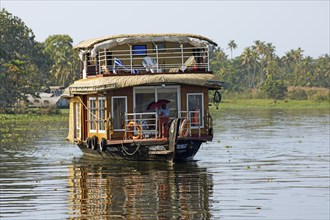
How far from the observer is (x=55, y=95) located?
231 ft

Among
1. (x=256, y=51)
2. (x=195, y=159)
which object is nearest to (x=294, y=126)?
(x=195, y=159)

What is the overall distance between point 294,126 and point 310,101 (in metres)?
41.2

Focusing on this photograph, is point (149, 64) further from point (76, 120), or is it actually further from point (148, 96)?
point (76, 120)

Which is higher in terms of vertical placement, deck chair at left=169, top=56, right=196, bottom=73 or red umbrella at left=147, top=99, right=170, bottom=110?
deck chair at left=169, top=56, right=196, bottom=73

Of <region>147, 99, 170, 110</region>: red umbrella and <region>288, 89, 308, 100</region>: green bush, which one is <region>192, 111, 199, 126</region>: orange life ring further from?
<region>288, 89, 308, 100</region>: green bush

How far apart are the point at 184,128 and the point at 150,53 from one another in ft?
10.7

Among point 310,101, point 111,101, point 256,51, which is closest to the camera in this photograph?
point 111,101

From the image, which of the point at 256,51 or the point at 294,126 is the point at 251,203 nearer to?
the point at 294,126

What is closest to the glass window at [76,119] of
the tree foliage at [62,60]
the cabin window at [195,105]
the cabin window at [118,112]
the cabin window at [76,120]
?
the cabin window at [76,120]

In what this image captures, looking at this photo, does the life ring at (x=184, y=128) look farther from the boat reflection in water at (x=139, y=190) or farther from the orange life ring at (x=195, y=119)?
the boat reflection in water at (x=139, y=190)

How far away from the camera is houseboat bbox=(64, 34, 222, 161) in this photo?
80.9 ft

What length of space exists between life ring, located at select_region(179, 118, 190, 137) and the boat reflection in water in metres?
0.94

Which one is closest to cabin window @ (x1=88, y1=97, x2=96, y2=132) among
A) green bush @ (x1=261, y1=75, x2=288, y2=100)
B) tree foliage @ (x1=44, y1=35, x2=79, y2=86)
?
tree foliage @ (x1=44, y1=35, x2=79, y2=86)

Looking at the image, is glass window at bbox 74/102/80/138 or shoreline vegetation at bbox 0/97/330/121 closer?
glass window at bbox 74/102/80/138
